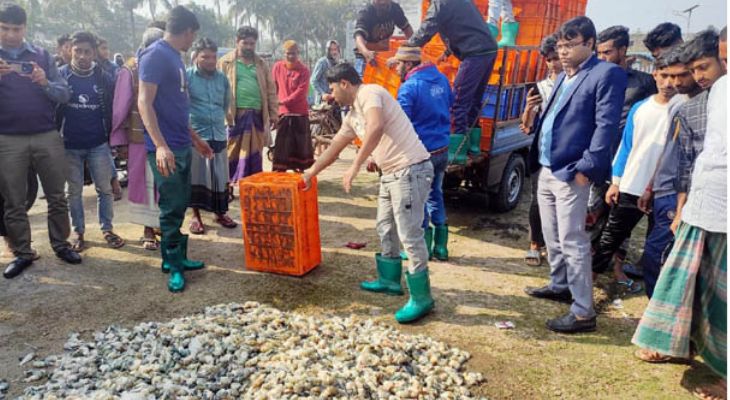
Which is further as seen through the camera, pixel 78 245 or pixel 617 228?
pixel 78 245

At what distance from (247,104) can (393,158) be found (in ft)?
9.43

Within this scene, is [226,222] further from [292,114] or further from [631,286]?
[631,286]

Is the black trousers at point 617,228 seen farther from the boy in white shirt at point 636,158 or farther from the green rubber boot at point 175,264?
the green rubber boot at point 175,264

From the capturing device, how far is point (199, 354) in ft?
9.43

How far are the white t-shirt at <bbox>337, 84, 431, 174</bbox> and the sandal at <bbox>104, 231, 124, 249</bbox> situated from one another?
301cm

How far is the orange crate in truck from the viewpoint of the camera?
4.14 metres

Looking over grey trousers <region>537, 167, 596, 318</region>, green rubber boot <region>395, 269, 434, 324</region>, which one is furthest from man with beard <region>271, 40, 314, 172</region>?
grey trousers <region>537, 167, 596, 318</region>

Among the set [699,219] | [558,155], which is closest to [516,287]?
[558,155]

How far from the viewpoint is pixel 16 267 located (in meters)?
4.32

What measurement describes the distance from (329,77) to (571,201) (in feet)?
6.09

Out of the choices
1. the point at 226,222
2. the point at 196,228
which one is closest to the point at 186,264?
the point at 196,228

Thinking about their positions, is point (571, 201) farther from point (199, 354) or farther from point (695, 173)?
point (199, 354)

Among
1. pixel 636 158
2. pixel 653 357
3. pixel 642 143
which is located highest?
pixel 642 143

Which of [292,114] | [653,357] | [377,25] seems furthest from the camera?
[292,114]
